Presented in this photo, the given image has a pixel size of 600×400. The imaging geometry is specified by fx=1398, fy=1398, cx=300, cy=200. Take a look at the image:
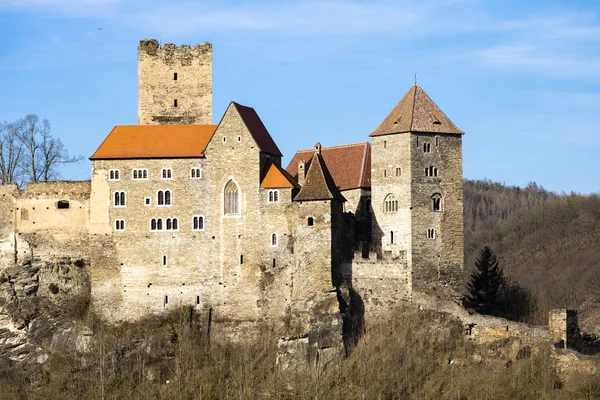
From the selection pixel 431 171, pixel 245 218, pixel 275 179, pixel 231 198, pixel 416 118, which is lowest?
pixel 245 218

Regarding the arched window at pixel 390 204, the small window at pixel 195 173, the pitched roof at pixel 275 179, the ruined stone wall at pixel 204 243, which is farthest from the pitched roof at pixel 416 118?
the small window at pixel 195 173

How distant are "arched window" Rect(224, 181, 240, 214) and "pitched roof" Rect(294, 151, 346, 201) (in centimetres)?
356

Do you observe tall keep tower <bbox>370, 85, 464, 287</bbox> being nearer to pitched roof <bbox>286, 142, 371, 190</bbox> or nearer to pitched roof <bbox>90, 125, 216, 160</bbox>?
pitched roof <bbox>286, 142, 371, 190</bbox>

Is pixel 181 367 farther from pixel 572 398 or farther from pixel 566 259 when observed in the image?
pixel 566 259

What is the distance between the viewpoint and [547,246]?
11462 centimetres

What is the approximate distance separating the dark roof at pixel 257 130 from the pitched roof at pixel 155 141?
7.65 ft

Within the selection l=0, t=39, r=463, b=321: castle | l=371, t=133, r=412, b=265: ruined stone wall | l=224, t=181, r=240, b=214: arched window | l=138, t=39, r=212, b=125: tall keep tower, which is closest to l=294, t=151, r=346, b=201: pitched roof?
l=0, t=39, r=463, b=321: castle

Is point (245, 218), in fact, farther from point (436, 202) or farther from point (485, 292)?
point (485, 292)

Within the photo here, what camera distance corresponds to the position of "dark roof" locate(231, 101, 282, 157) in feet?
249

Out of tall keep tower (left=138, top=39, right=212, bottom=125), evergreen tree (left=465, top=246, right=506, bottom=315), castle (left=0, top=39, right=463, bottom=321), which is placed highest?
tall keep tower (left=138, top=39, right=212, bottom=125)

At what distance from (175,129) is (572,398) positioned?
88.4ft

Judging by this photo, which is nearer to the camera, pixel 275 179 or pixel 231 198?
pixel 275 179

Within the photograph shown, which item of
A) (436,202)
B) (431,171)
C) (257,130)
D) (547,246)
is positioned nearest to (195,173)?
(257,130)

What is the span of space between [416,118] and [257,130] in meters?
8.91
